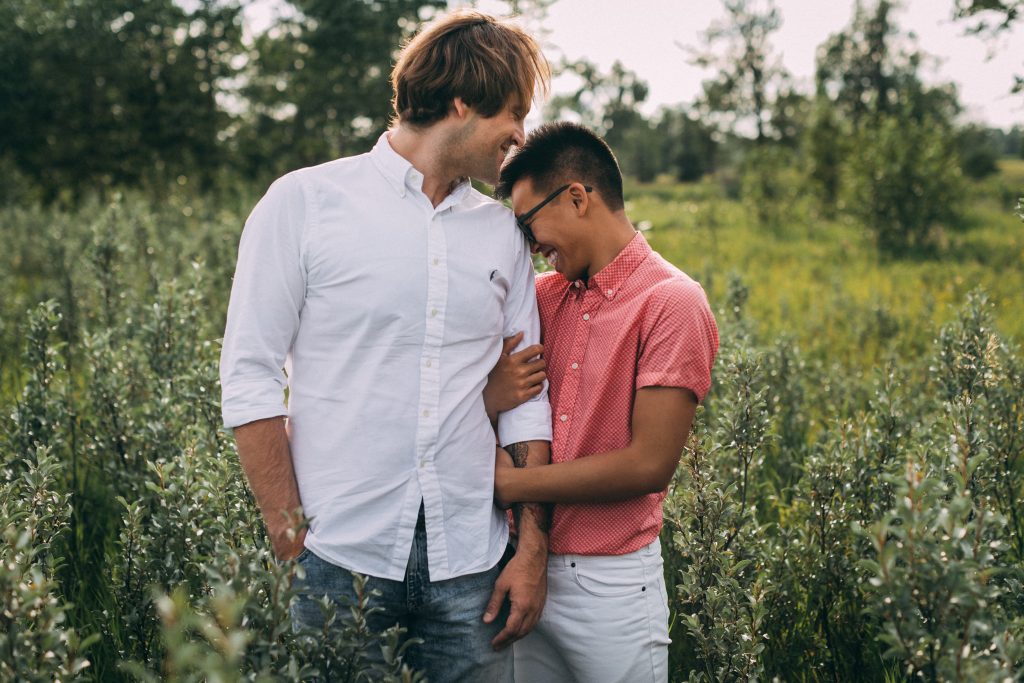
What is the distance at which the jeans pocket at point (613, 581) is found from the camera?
7.34 ft

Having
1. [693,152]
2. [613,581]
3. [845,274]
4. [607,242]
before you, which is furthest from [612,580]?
[693,152]

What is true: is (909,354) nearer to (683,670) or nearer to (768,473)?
(768,473)

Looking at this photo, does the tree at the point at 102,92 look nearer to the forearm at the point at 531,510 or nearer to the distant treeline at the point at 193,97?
Answer: the distant treeline at the point at 193,97

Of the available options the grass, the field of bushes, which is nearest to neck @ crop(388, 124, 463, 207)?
the field of bushes

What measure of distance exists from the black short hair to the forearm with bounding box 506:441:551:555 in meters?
0.74

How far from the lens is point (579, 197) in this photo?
2303 mm

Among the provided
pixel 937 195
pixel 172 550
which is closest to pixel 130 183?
pixel 937 195

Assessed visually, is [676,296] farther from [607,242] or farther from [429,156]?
[429,156]

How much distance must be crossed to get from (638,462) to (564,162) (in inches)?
34.9

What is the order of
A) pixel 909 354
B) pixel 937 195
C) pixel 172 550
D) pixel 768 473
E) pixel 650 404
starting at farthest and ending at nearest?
pixel 937 195
pixel 909 354
pixel 768 473
pixel 172 550
pixel 650 404

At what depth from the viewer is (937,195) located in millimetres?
13844

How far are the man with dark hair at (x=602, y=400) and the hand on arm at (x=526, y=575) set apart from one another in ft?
0.19

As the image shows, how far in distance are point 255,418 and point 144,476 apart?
2.06 metres

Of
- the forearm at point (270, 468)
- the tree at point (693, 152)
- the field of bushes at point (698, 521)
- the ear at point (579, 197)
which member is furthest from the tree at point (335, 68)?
the tree at point (693, 152)
